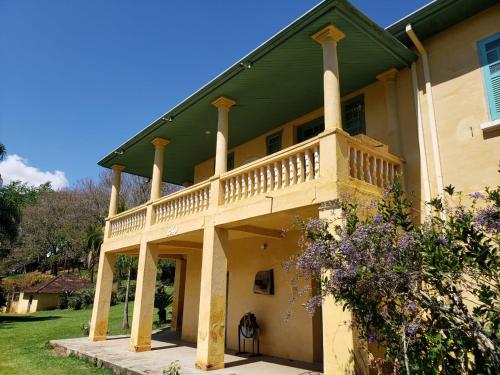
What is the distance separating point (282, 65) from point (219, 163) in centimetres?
259

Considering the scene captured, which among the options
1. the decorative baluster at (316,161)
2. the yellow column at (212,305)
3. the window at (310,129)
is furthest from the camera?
the window at (310,129)

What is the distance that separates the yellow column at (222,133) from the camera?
918 cm

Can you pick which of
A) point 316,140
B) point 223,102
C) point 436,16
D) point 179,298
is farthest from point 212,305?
point 179,298

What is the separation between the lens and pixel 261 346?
10539 millimetres

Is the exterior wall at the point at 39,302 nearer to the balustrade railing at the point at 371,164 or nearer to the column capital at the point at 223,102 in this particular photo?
the column capital at the point at 223,102

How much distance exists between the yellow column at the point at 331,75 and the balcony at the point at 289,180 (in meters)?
0.32

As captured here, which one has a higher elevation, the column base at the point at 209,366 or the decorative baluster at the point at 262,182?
the decorative baluster at the point at 262,182

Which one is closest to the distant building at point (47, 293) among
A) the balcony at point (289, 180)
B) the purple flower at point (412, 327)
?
the balcony at point (289, 180)

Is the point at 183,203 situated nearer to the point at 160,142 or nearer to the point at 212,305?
the point at 160,142

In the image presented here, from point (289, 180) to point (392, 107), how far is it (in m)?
2.96

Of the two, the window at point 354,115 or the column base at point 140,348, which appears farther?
the column base at point 140,348

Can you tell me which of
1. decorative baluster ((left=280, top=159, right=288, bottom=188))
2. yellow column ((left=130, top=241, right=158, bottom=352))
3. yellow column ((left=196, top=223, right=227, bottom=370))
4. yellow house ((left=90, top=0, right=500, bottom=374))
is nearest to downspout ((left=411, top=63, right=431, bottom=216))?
yellow house ((left=90, top=0, right=500, bottom=374))

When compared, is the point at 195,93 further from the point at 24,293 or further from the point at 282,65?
the point at 24,293

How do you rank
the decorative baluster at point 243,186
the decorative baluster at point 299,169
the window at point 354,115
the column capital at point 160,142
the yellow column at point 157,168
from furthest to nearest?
the column capital at point 160,142 < the yellow column at point 157,168 < the window at point 354,115 < the decorative baluster at point 243,186 < the decorative baluster at point 299,169
